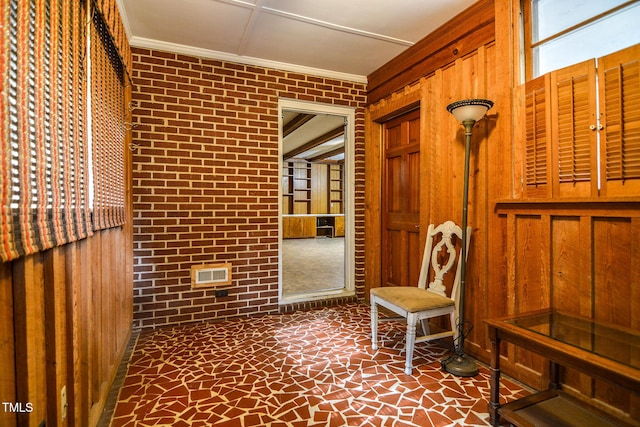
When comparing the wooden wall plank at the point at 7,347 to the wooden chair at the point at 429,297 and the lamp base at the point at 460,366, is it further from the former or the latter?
the lamp base at the point at 460,366

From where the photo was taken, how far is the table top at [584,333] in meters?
1.33

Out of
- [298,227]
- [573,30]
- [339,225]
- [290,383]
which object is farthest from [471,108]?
[339,225]

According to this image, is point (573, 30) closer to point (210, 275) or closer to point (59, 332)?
point (59, 332)

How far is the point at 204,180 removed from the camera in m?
3.25

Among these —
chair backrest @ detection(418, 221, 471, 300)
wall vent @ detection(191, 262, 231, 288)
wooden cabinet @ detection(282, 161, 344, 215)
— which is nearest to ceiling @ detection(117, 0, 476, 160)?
chair backrest @ detection(418, 221, 471, 300)

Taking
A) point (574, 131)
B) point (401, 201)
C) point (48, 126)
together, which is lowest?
point (401, 201)

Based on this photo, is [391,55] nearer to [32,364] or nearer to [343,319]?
[343,319]

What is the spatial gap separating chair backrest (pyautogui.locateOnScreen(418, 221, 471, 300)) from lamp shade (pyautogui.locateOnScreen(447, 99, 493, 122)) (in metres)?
0.82

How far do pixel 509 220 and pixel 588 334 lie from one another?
2.76 feet

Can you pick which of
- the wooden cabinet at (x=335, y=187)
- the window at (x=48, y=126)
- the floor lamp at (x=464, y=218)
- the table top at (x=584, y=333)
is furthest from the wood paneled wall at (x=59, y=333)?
the wooden cabinet at (x=335, y=187)

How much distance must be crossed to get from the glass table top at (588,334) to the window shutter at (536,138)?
2.50ft

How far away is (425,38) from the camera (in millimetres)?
2953

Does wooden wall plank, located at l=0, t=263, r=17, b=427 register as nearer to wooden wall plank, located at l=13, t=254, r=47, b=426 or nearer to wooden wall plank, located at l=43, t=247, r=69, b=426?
wooden wall plank, located at l=13, t=254, r=47, b=426

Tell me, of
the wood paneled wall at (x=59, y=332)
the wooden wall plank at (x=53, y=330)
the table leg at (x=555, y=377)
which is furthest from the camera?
the table leg at (x=555, y=377)
